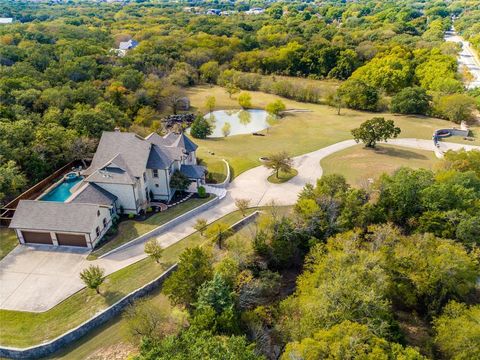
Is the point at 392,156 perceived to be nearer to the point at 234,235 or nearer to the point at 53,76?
the point at 234,235

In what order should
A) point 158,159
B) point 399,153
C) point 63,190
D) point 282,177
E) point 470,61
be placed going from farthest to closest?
1. point 470,61
2. point 399,153
3. point 282,177
4. point 63,190
5. point 158,159

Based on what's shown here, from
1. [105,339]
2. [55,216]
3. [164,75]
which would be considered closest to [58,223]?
[55,216]

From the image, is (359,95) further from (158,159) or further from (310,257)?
(310,257)

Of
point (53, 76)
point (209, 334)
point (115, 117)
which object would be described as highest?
point (53, 76)

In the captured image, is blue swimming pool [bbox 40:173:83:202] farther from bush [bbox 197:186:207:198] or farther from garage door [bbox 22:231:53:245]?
bush [bbox 197:186:207:198]


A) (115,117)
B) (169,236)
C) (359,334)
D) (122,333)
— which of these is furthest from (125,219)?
(359,334)

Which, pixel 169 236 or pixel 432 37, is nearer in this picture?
pixel 169 236

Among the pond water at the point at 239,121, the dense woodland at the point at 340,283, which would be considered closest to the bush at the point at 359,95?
the pond water at the point at 239,121
